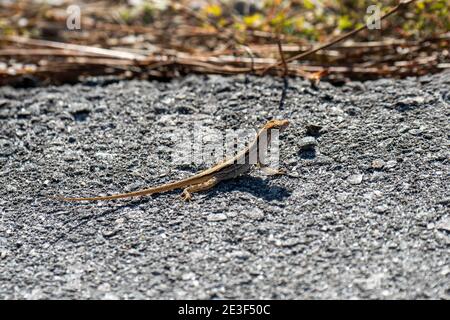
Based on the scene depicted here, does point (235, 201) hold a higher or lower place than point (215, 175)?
lower

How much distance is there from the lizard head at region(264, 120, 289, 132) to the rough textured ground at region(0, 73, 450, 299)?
0.50 ft

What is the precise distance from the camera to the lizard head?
461cm

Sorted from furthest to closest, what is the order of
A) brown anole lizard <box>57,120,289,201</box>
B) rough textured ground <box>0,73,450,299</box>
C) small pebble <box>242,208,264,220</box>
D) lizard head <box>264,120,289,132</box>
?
1. lizard head <box>264,120,289,132</box>
2. brown anole lizard <box>57,120,289,201</box>
3. small pebble <box>242,208,264,220</box>
4. rough textured ground <box>0,73,450,299</box>

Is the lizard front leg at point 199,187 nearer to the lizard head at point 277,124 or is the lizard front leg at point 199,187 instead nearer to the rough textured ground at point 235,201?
the rough textured ground at point 235,201

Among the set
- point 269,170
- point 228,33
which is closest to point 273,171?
point 269,170

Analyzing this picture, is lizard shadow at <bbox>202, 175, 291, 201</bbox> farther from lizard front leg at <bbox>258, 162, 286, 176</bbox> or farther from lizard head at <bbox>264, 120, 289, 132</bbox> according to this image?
A: lizard head at <bbox>264, 120, 289, 132</bbox>

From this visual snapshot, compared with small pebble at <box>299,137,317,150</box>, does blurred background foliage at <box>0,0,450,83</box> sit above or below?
above

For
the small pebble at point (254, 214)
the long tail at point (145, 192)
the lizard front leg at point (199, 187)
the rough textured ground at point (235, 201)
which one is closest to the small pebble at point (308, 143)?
the rough textured ground at point (235, 201)

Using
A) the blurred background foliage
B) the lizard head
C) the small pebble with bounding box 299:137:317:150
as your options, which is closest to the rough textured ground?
the small pebble with bounding box 299:137:317:150

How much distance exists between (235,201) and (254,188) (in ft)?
0.66

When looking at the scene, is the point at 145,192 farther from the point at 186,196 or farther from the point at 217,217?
the point at 217,217

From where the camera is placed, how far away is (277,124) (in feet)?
15.1

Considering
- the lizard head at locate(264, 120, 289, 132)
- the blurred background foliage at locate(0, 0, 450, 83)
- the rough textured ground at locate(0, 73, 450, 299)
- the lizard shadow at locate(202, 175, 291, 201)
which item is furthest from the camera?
the blurred background foliage at locate(0, 0, 450, 83)
